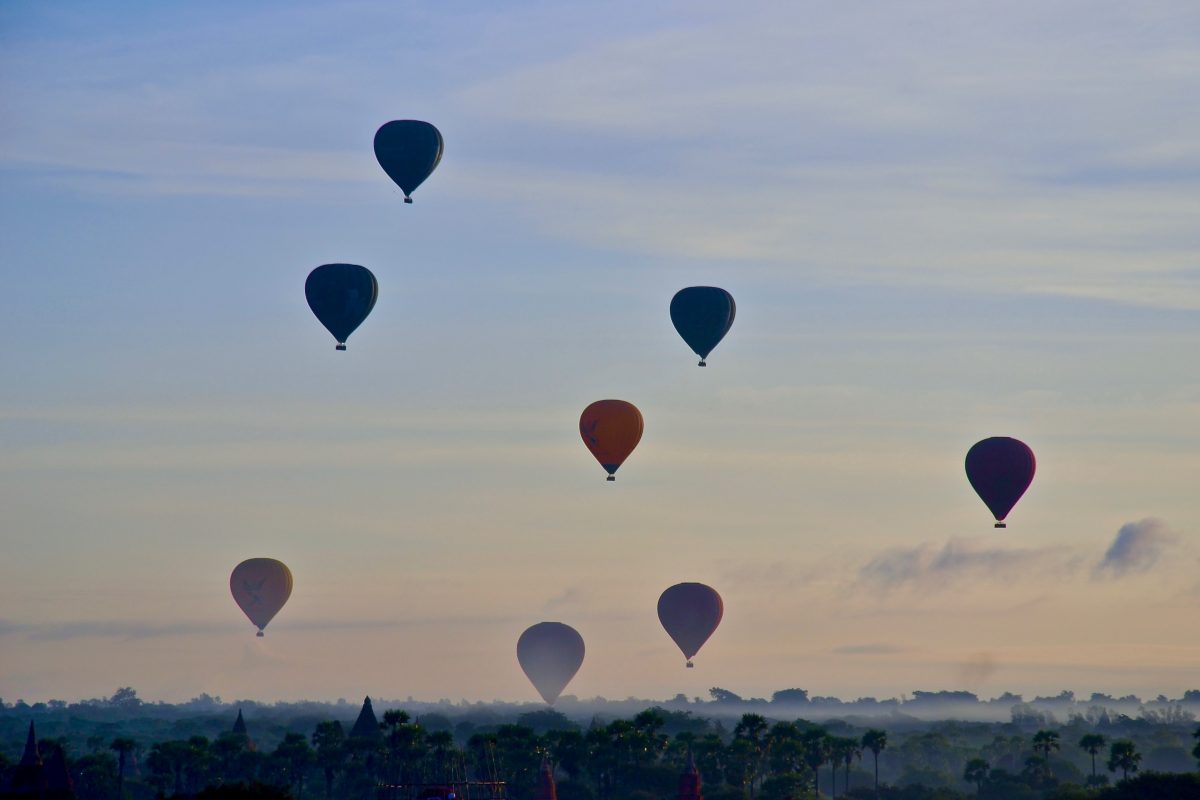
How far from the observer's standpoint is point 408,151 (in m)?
111

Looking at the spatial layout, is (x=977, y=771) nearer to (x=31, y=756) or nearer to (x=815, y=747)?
(x=815, y=747)

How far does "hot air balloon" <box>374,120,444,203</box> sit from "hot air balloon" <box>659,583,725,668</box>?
58.2m

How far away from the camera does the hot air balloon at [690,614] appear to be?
519ft

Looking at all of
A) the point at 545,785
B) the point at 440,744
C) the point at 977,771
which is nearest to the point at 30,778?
the point at 545,785

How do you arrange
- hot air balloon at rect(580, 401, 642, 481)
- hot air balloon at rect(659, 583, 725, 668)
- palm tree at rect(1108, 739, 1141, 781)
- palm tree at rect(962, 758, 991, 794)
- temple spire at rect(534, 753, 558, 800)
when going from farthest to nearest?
1. palm tree at rect(962, 758, 991, 794)
2. hot air balloon at rect(659, 583, 725, 668)
3. palm tree at rect(1108, 739, 1141, 781)
4. temple spire at rect(534, 753, 558, 800)
5. hot air balloon at rect(580, 401, 642, 481)

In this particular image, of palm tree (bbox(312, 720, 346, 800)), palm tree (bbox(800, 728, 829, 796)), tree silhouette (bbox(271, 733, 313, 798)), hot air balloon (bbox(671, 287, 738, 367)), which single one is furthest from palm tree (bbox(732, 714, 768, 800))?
hot air balloon (bbox(671, 287, 738, 367))

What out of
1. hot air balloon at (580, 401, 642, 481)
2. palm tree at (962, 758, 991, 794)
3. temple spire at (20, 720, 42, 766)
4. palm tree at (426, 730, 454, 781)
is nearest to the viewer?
temple spire at (20, 720, 42, 766)

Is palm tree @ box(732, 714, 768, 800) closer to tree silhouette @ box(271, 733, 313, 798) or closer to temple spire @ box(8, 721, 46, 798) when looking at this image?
tree silhouette @ box(271, 733, 313, 798)

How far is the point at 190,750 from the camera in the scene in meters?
148

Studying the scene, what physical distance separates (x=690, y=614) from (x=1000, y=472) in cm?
4286

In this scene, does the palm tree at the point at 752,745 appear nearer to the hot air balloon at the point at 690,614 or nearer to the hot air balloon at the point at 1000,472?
the hot air balloon at the point at 690,614

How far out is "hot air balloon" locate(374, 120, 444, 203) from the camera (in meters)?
110

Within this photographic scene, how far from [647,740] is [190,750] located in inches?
1397

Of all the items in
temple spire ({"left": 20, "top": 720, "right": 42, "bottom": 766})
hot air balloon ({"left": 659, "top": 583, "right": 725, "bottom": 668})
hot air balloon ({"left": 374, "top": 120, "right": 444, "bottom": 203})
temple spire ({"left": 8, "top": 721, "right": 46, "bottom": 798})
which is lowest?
temple spire ({"left": 8, "top": 721, "right": 46, "bottom": 798})
